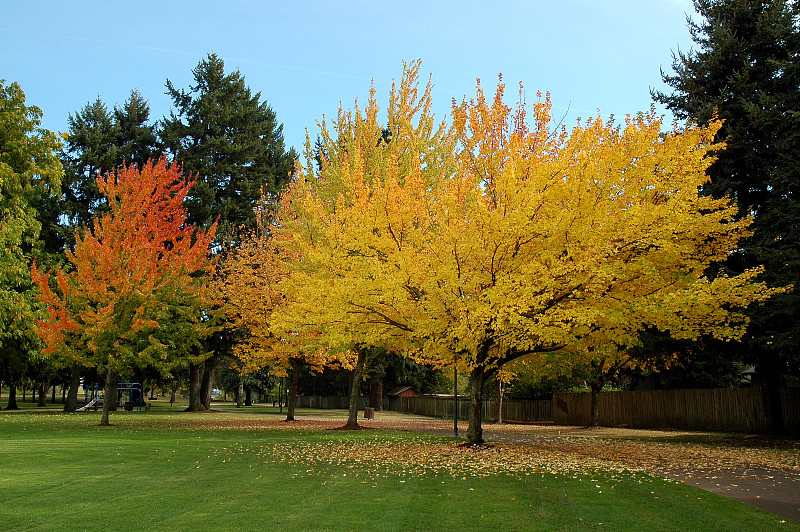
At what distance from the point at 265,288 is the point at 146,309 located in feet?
19.2

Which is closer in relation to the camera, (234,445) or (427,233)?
(427,233)

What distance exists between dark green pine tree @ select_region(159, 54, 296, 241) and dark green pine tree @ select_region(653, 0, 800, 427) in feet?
94.7

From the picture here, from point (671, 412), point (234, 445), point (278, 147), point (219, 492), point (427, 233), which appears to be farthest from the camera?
point (278, 147)

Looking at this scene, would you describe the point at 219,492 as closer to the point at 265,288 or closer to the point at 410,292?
the point at 410,292

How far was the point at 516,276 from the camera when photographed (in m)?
11.5

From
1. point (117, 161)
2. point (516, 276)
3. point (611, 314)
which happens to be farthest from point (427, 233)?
point (117, 161)

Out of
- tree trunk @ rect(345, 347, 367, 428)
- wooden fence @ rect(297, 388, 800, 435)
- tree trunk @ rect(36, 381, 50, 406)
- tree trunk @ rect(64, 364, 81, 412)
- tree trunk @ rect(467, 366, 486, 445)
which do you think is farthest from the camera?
tree trunk @ rect(36, 381, 50, 406)

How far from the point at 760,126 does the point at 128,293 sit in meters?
21.6

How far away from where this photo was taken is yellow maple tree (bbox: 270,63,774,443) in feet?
37.9

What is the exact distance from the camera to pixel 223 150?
139ft

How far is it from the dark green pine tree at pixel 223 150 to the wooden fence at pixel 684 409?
24404mm

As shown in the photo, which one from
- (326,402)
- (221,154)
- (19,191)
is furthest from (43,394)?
(19,191)

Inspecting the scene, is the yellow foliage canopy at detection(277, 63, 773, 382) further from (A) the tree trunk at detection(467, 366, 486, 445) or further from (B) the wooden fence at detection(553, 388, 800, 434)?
(B) the wooden fence at detection(553, 388, 800, 434)

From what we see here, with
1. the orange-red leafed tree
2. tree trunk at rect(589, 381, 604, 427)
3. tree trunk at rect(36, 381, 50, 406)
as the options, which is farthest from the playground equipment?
tree trunk at rect(589, 381, 604, 427)
